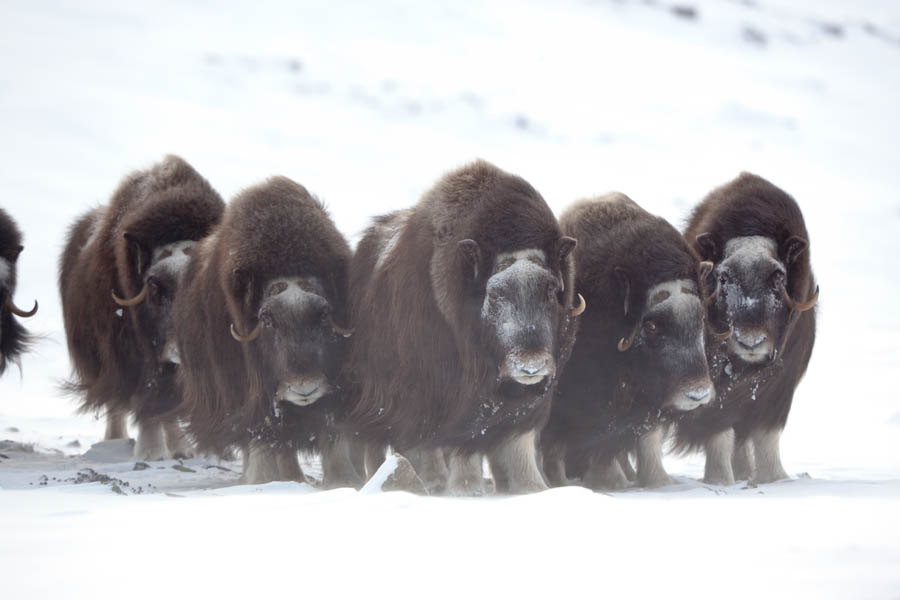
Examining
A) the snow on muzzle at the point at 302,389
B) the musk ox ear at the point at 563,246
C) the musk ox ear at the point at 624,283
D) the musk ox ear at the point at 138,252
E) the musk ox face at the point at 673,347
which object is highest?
the musk ox ear at the point at 563,246

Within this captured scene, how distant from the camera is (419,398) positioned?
5152 mm

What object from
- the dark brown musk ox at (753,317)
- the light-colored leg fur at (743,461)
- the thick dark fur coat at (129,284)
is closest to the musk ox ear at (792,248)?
the dark brown musk ox at (753,317)

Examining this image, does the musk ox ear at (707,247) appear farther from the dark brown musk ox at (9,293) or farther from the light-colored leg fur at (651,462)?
the dark brown musk ox at (9,293)

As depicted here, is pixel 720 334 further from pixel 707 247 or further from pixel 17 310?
pixel 17 310

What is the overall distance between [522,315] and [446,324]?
17.6 inches

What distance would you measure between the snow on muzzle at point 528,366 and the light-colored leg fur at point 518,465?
492 millimetres

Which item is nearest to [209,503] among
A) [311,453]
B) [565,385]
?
[311,453]

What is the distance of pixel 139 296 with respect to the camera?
641cm

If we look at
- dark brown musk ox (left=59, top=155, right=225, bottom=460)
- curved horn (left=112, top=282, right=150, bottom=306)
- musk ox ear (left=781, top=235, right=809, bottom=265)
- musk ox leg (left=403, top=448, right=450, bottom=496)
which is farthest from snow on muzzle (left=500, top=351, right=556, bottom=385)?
curved horn (left=112, top=282, right=150, bottom=306)

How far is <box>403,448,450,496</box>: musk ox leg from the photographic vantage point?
5539 millimetres

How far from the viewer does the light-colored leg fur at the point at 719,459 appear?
595 cm

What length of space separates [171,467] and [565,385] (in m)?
2.34

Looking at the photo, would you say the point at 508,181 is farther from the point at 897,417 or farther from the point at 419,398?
the point at 897,417

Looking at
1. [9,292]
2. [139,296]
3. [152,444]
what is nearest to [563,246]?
[139,296]
